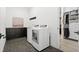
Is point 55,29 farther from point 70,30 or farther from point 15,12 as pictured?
point 15,12

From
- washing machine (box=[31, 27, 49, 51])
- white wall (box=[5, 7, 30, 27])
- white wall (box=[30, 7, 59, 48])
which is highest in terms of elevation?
white wall (box=[5, 7, 30, 27])

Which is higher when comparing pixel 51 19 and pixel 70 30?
pixel 51 19

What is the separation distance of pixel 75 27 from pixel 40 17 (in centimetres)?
191

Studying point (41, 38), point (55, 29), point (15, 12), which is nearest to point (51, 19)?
point (55, 29)

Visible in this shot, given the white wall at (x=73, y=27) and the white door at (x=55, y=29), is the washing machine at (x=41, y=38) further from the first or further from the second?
the white wall at (x=73, y=27)

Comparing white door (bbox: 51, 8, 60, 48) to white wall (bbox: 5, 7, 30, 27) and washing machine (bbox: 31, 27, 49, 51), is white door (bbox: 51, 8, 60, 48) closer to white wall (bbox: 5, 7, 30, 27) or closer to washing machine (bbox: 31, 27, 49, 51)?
washing machine (bbox: 31, 27, 49, 51)

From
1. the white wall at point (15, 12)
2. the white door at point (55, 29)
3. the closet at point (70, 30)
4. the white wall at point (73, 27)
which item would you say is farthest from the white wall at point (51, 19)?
the white wall at point (15, 12)

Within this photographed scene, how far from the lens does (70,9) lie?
2369mm

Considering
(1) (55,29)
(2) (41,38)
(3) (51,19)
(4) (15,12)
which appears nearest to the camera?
(2) (41,38)

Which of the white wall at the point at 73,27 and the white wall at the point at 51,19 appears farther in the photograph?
the white wall at the point at 51,19

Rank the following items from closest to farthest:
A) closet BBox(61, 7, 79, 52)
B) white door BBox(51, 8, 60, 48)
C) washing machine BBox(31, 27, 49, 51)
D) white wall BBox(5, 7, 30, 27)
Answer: closet BBox(61, 7, 79, 52), washing machine BBox(31, 27, 49, 51), white door BBox(51, 8, 60, 48), white wall BBox(5, 7, 30, 27)

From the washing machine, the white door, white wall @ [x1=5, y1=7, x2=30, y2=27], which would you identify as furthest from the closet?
white wall @ [x1=5, y1=7, x2=30, y2=27]
